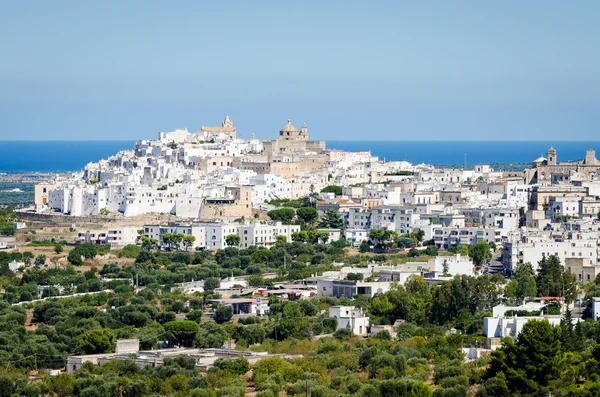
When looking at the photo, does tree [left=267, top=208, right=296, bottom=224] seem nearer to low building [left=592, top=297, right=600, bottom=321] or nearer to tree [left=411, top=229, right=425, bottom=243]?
tree [left=411, top=229, right=425, bottom=243]

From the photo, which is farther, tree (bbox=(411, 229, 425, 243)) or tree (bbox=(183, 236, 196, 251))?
tree (bbox=(183, 236, 196, 251))

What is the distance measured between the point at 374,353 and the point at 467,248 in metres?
19.2

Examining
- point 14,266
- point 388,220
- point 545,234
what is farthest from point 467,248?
point 14,266

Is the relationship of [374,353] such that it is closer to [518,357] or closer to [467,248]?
[518,357]

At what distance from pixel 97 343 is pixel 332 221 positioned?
24665mm

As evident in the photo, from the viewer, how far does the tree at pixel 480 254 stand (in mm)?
51469

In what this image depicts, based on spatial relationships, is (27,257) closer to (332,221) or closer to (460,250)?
(332,221)

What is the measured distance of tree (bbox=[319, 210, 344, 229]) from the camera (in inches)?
2413

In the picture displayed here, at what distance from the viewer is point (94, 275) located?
5256cm

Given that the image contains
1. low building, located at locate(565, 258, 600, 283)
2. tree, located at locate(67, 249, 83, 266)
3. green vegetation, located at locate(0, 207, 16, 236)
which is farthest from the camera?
green vegetation, located at locate(0, 207, 16, 236)

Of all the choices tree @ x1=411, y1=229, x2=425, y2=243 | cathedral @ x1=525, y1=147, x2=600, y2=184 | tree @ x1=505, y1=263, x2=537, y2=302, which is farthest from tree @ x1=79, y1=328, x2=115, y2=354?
A: cathedral @ x1=525, y1=147, x2=600, y2=184

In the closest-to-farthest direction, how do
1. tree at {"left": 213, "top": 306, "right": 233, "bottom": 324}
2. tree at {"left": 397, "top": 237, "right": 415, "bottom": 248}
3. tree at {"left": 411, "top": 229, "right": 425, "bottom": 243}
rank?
tree at {"left": 213, "top": 306, "right": 233, "bottom": 324}
tree at {"left": 397, "top": 237, "right": 415, "bottom": 248}
tree at {"left": 411, "top": 229, "right": 425, "bottom": 243}

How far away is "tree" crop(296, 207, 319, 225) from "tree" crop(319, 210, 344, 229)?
2.18ft

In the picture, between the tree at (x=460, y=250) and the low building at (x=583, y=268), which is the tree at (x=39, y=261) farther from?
the low building at (x=583, y=268)
